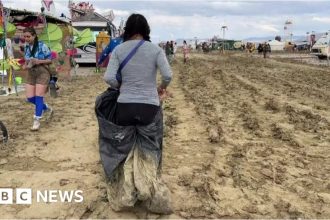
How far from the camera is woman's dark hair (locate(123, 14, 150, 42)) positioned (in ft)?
14.2

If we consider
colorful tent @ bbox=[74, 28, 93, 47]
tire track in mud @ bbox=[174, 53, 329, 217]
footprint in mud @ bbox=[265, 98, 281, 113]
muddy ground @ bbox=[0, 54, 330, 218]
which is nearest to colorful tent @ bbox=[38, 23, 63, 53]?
muddy ground @ bbox=[0, 54, 330, 218]

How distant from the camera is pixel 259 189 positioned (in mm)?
4988

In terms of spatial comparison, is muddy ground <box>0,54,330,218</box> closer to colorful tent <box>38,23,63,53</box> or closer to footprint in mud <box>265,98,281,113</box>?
footprint in mud <box>265,98,281,113</box>

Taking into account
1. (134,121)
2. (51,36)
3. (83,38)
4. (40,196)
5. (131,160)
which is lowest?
(40,196)

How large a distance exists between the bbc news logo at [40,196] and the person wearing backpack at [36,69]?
272 centimetres

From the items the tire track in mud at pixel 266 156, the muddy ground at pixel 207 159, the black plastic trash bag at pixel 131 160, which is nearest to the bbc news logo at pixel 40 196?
the muddy ground at pixel 207 159

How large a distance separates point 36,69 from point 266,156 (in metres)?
3.74

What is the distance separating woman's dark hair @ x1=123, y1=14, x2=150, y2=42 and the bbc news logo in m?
1.68

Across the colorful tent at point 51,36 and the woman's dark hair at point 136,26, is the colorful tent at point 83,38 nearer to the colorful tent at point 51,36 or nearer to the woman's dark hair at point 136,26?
the colorful tent at point 51,36

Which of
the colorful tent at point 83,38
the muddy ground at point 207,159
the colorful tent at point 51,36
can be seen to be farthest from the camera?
the colorful tent at point 83,38

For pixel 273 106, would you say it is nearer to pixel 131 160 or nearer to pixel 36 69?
pixel 36 69

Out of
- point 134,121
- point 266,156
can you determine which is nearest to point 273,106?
point 266,156

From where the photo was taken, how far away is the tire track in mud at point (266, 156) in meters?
4.62

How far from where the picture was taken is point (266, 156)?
6.24 meters
